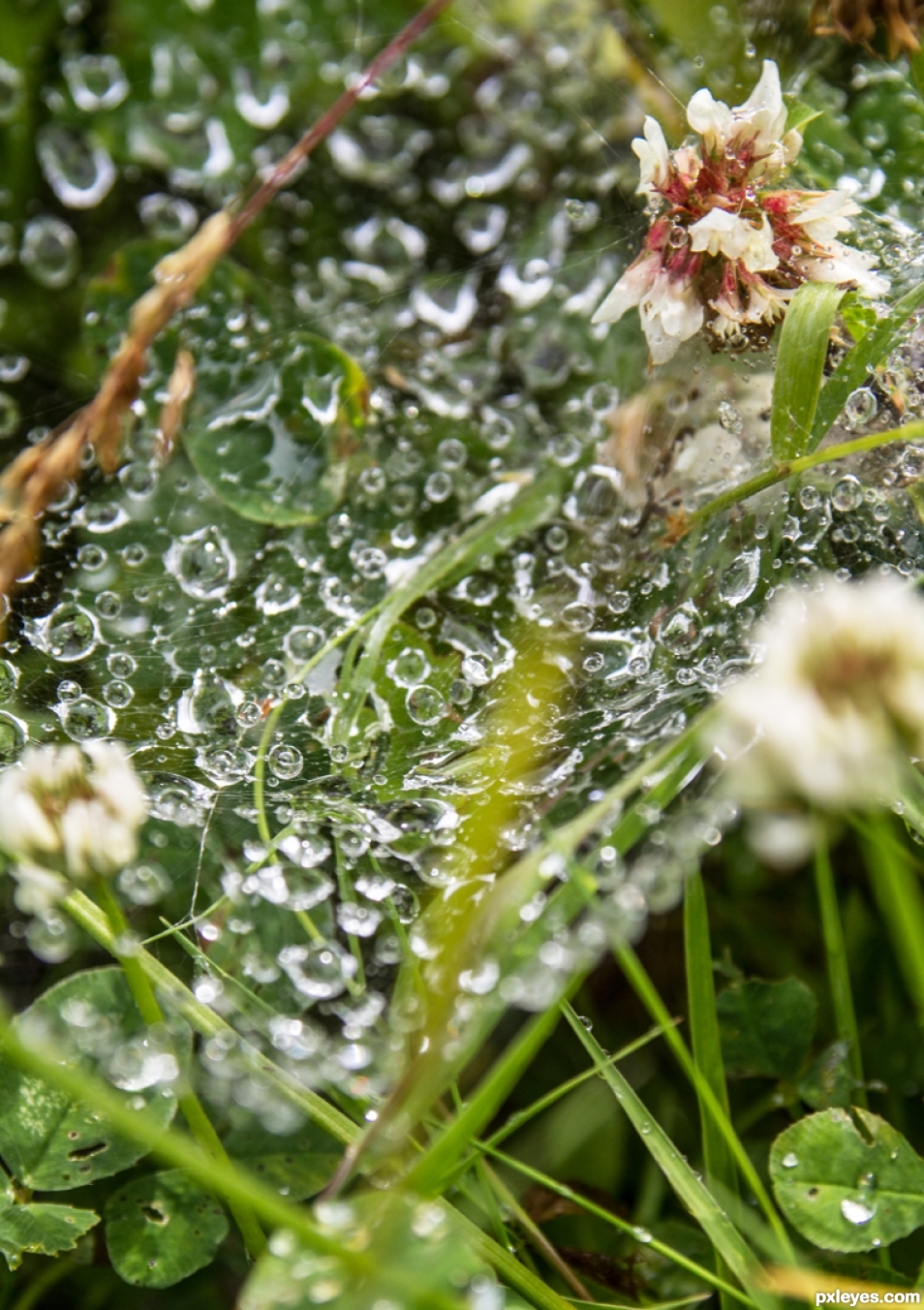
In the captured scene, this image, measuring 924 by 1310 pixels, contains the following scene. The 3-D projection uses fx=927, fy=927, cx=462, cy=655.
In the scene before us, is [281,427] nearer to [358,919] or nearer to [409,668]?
[409,668]

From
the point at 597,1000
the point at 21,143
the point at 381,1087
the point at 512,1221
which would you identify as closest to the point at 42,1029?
the point at 381,1087

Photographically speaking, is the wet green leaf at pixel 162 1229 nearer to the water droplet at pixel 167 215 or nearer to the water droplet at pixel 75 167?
the water droplet at pixel 167 215

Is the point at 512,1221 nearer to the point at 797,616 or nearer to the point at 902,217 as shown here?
the point at 797,616

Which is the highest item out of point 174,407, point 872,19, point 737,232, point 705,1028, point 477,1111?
point 872,19

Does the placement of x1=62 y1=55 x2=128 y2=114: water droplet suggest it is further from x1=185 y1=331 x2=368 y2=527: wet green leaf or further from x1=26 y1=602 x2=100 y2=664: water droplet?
x1=26 y1=602 x2=100 y2=664: water droplet

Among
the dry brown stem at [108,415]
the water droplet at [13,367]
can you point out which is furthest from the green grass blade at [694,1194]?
the water droplet at [13,367]

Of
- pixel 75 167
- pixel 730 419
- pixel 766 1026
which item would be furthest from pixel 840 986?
pixel 75 167
